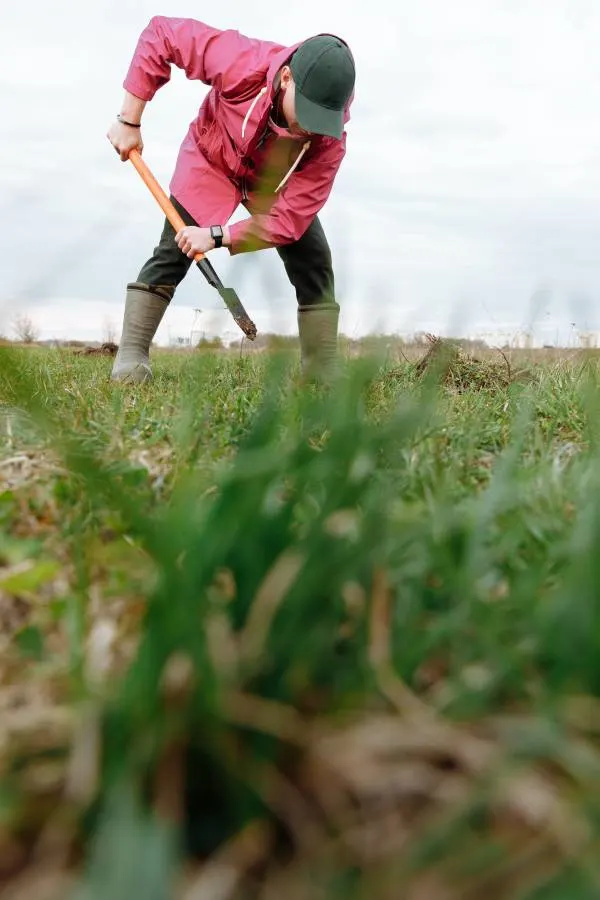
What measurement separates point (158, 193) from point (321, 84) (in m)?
1.18

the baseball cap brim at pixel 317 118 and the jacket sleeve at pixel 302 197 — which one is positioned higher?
the baseball cap brim at pixel 317 118

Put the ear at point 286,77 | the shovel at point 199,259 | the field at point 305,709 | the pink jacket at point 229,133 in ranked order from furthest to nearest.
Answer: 1. the shovel at point 199,259
2. the pink jacket at point 229,133
3. the ear at point 286,77
4. the field at point 305,709

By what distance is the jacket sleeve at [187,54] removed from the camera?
433 centimetres

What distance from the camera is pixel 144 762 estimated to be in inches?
28.4

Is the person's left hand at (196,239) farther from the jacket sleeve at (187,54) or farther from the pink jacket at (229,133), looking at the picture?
the jacket sleeve at (187,54)

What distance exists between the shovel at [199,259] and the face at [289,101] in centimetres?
81

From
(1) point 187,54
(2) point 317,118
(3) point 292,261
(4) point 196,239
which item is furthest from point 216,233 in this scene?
(1) point 187,54

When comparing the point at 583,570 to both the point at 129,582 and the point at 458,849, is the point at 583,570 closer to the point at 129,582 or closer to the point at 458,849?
the point at 458,849

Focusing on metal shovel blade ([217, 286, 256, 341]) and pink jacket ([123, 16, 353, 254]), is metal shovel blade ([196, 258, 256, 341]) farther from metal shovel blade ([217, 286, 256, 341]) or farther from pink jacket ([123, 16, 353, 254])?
pink jacket ([123, 16, 353, 254])

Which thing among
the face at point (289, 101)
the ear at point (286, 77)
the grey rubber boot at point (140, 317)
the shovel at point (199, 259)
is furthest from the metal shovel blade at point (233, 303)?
the ear at point (286, 77)

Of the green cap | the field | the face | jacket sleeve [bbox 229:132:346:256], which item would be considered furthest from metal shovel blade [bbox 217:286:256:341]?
the field

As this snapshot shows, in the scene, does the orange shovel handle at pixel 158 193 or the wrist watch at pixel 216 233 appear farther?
the orange shovel handle at pixel 158 193

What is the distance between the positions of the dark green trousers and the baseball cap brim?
770 millimetres

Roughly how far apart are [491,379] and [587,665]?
11.8ft
